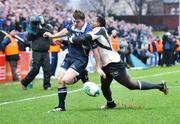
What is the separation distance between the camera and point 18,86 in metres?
19.6

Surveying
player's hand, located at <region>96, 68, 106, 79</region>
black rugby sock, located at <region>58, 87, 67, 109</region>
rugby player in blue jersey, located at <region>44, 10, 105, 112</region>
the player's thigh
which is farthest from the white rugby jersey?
black rugby sock, located at <region>58, 87, 67, 109</region>

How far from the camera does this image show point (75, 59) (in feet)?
40.1

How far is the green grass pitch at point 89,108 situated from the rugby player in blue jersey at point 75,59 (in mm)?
438

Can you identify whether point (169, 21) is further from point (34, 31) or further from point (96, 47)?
point (96, 47)

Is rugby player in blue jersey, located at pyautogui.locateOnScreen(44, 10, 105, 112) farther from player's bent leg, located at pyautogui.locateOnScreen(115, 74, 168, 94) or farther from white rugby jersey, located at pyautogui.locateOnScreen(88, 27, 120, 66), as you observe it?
player's bent leg, located at pyautogui.locateOnScreen(115, 74, 168, 94)

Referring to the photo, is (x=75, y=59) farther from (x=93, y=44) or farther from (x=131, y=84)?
(x=131, y=84)

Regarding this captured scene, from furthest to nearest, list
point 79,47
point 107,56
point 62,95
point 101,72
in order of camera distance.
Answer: point 79,47 < point 107,56 < point 62,95 < point 101,72

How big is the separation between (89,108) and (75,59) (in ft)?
3.53

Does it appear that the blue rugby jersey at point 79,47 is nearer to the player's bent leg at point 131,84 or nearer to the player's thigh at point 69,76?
the player's thigh at point 69,76

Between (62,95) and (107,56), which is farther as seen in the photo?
(107,56)

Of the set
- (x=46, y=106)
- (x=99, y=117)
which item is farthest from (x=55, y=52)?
(x=99, y=117)

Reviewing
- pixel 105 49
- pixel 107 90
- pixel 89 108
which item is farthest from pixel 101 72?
pixel 89 108

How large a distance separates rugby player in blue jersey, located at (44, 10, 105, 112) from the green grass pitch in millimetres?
438

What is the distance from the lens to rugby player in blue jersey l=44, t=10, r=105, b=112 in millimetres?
11898
